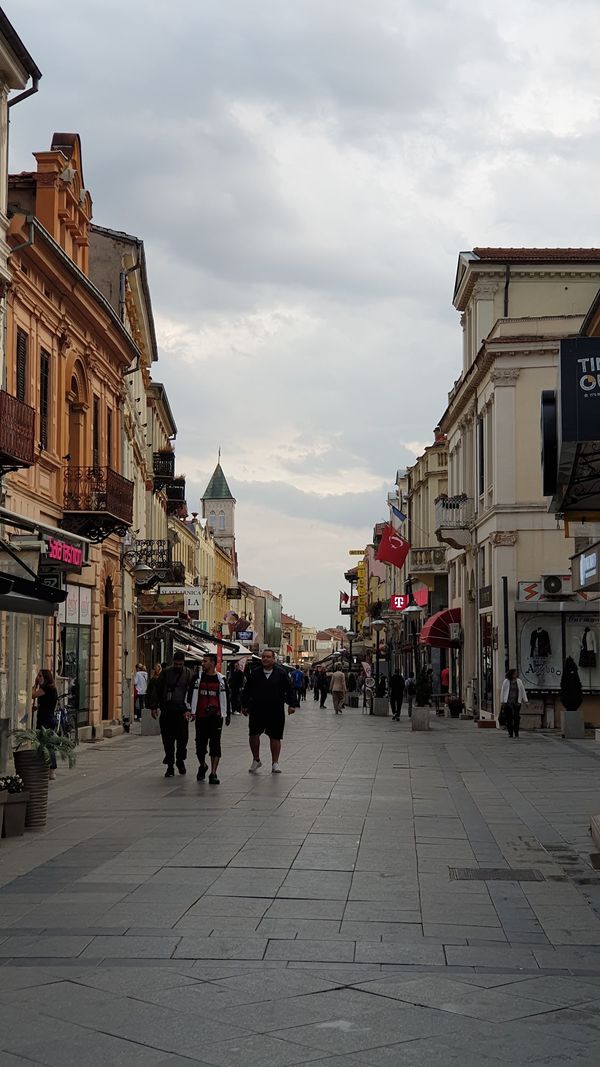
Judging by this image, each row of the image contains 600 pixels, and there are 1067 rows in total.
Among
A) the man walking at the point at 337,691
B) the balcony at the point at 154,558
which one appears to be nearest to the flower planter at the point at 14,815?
the balcony at the point at 154,558

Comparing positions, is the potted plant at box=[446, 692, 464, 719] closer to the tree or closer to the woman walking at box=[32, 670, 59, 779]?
the tree

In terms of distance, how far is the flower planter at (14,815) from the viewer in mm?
12141

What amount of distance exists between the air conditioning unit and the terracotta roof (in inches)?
389

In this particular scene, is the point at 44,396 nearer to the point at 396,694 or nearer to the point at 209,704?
the point at 209,704

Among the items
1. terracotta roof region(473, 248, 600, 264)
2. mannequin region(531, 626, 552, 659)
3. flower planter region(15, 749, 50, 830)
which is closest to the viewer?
flower planter region(15, 749, 50, 830)

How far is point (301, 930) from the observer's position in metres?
8.08

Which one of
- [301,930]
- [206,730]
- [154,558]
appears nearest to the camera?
[301,930]

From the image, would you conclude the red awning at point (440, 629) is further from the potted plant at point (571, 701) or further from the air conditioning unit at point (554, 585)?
the potted plant at point (571, 701)

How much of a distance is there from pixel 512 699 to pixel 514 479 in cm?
863

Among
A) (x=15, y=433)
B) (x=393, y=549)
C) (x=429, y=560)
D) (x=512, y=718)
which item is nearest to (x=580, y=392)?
(x=15, y=433)

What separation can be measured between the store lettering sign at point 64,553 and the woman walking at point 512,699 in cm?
1235

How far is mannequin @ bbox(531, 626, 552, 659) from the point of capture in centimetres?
3291

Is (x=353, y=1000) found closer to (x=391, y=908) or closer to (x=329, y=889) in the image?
(x=391, y=908)

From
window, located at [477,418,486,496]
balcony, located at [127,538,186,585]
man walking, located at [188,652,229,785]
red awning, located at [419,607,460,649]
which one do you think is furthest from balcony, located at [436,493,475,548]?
man walking, located at [188,652,229,785]
